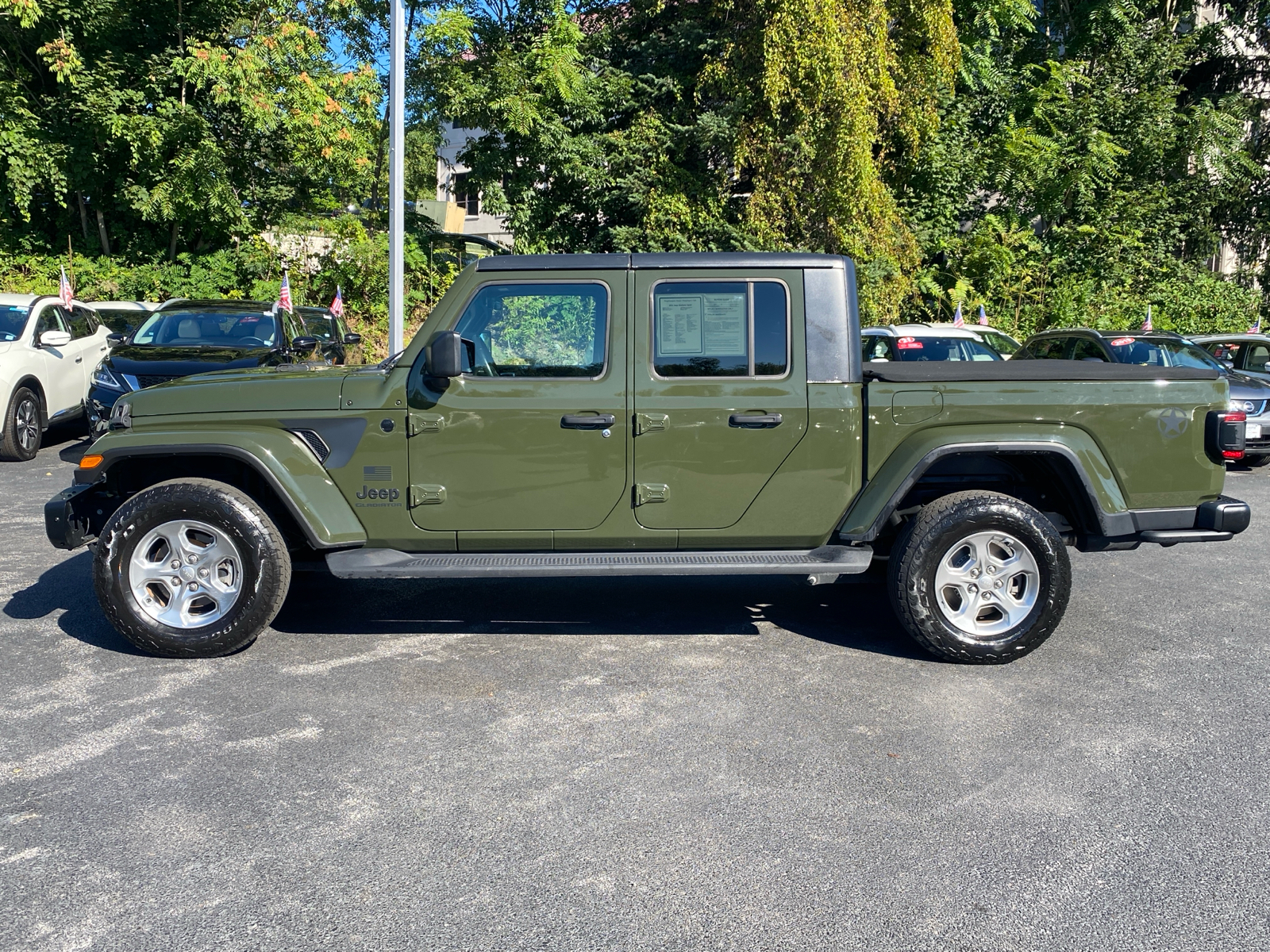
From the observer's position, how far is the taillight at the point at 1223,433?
504cm

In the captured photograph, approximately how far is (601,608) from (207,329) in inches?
305

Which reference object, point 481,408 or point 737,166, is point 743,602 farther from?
point 737,166

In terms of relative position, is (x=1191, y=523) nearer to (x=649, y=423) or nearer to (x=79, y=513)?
(x=649, y=423)

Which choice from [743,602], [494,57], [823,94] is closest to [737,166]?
[823,94]

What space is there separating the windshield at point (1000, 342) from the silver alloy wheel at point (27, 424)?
37.6 ft

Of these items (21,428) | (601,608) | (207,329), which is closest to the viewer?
(601,608)

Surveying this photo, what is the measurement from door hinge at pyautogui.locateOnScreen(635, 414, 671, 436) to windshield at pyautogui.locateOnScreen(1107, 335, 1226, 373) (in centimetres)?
862

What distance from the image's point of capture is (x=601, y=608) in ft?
20.0

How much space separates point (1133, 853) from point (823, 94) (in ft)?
54.7

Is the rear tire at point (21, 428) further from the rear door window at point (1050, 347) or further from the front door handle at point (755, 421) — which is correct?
the rear door window at point (1050, 347)

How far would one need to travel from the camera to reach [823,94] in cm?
1803

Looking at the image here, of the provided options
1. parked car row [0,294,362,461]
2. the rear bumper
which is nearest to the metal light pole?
parked car row [0,294,362,461]

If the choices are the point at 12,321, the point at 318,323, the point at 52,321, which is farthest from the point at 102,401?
the point at 318,323

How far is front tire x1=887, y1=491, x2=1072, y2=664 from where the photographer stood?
16.5 ft
